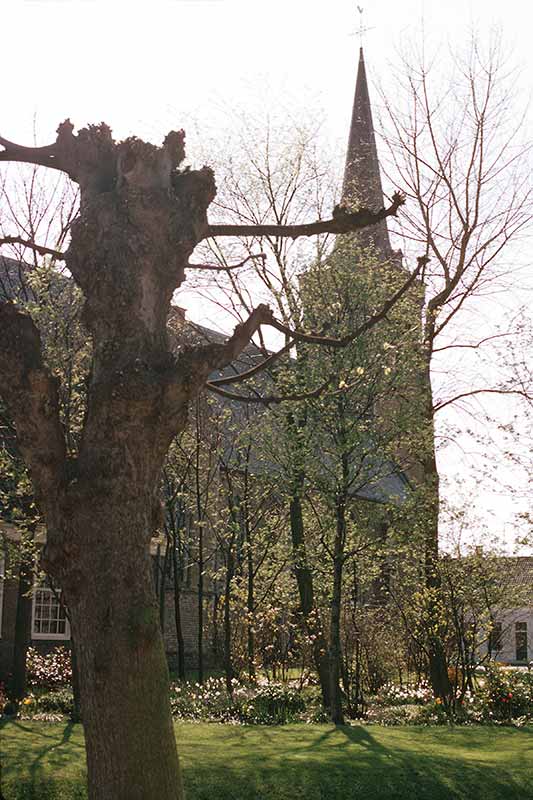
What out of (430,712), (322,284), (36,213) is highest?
(36,213)

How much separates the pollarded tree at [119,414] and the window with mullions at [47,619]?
19801 mm

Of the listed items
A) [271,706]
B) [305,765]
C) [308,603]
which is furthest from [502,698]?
[305,765]

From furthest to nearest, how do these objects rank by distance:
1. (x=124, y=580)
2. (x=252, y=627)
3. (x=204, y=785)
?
(x=252, y=627) → (x=204, y=785) → (x=124, y=580)

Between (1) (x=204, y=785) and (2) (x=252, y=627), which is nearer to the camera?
(1) (x=204, y=785)

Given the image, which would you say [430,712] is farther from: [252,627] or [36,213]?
[36,213]

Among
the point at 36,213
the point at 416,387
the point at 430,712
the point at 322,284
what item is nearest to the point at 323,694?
the point at 430,712

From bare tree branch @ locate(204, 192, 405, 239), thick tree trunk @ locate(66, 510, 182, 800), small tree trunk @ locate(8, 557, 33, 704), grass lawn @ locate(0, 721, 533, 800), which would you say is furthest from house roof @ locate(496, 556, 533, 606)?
thick tree trunk @ locate(66, 510, 182, 800)

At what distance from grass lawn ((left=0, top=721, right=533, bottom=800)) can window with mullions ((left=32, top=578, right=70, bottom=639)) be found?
1154cm

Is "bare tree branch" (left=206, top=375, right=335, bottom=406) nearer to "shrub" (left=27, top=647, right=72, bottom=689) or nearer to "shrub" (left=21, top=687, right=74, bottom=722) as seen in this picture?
"shrub" (left=21, top=687, right=74, bottom=722)

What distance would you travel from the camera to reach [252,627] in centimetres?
1881

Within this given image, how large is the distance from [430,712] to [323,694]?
1.86m

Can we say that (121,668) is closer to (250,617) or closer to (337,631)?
(337,631)

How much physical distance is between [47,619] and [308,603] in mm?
8592

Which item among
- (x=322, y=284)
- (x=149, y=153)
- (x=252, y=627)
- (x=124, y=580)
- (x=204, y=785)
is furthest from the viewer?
(x=252, y=627)
